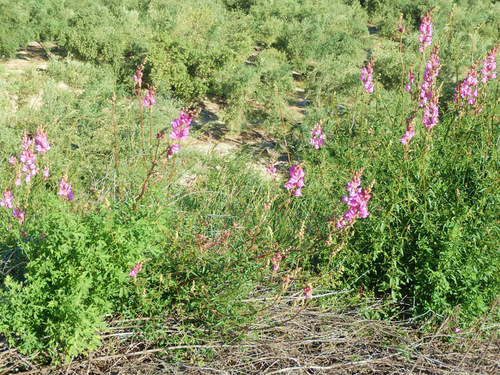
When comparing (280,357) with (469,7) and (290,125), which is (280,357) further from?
(469,7)

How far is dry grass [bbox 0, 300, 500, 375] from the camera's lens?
2266mm

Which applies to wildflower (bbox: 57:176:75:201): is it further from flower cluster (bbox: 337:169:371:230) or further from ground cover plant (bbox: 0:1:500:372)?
flower cluster (bbox: 337:169:371:230)

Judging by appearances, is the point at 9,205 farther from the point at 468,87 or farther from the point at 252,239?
the point at 468,87

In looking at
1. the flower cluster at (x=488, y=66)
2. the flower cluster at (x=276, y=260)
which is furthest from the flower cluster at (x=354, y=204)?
the flower cluster at (x=488, y=66)

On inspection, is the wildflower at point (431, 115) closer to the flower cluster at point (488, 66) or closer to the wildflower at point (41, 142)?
the flower cluster at point (488, 66)

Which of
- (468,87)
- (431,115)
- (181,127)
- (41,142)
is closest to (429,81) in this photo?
(468,87)

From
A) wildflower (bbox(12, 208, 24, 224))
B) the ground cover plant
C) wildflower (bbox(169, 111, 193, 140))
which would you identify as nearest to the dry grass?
the ground cover plant

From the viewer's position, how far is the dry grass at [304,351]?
2266mm

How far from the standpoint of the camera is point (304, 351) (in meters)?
2.52

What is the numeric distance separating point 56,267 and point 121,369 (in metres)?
0.58

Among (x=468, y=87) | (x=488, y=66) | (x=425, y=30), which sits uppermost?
(x=425, y=30)

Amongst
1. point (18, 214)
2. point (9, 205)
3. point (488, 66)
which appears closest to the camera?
point (18, 214)

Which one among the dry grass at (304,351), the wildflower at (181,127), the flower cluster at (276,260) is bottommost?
the dry grass at (304,351)

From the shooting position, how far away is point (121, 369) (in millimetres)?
2227
